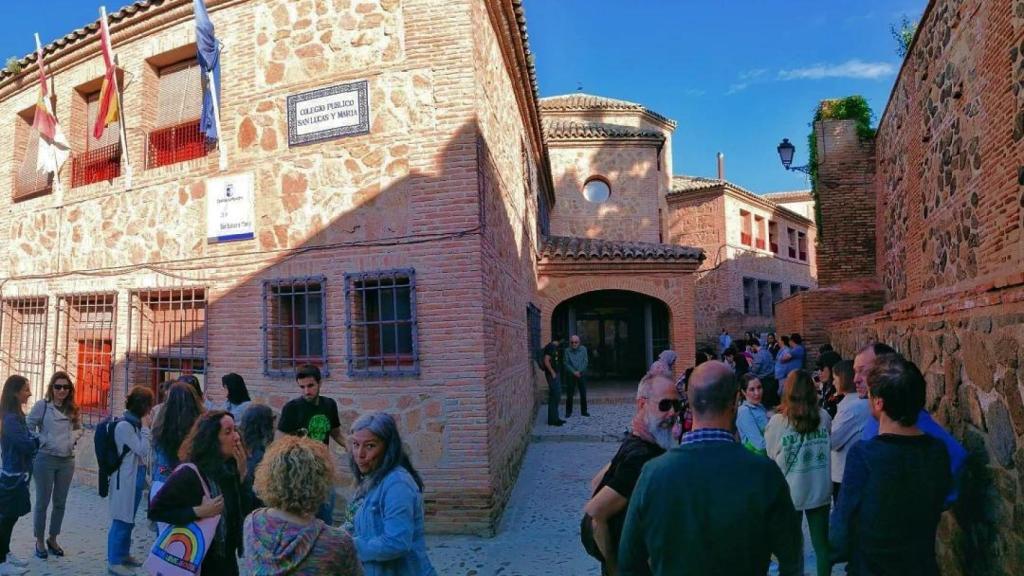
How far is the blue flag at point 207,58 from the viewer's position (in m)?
6.72

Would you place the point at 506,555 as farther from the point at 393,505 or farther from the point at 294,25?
the point at 294,25

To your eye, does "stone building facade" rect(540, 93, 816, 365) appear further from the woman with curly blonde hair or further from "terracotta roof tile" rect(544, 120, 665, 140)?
the woman with curly blonde hair

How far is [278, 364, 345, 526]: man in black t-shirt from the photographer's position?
4.95 m

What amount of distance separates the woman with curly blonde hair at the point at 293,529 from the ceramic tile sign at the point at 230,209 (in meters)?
5.01

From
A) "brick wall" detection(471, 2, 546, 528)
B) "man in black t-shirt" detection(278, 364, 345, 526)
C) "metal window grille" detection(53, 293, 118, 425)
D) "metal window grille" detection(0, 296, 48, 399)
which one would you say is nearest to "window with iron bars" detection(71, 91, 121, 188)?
"metal window grille" detection(53, 293, 118, 425)

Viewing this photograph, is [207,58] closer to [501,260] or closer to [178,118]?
[178,118]

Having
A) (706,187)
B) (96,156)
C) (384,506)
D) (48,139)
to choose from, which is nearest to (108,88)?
(96,156)

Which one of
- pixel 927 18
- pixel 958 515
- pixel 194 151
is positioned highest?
pixel 927 18

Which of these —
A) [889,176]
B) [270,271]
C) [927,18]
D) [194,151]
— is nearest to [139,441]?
[270,271]

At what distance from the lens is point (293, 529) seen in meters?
2.34

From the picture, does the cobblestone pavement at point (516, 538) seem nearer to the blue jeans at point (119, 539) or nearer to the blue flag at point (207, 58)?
the blue jeans at point (119, 539)

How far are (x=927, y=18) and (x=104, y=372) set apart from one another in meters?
12.6

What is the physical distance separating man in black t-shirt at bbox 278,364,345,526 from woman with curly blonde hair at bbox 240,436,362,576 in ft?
8.64

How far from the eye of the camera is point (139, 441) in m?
5.02
